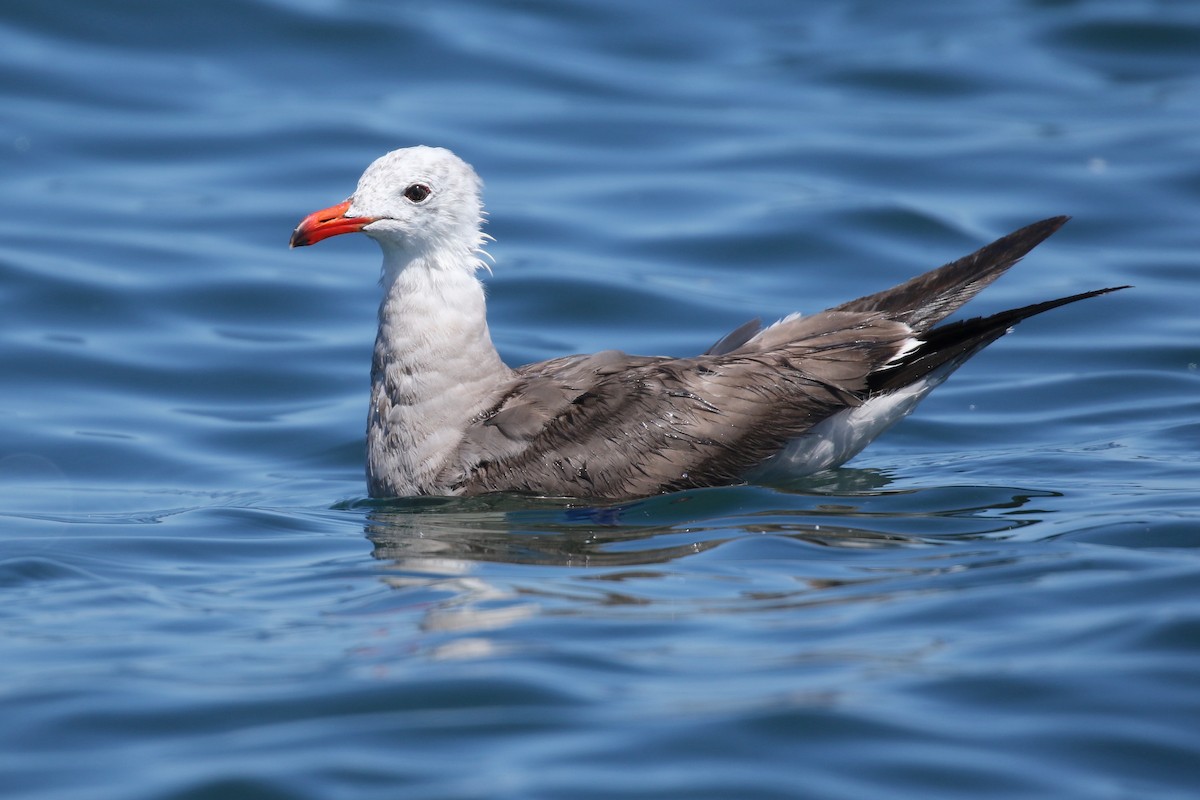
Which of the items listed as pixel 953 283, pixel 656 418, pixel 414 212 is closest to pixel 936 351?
pixel 953 283

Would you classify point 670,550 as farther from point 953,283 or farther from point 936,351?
point 953,283

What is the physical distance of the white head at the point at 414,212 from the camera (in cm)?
871

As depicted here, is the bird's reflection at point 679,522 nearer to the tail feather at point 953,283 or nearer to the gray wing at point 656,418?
the gray wing at point 656,418

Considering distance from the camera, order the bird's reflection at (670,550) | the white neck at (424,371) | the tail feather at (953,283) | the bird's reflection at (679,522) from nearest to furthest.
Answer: the bird's reflection at (670,550)
the bird's reflection at (679,522)
the white neck at (424,371)
the tail feather at (953,283)

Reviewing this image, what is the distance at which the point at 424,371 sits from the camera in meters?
8.80

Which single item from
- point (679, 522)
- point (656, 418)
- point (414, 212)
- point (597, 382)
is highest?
point (414, 212)

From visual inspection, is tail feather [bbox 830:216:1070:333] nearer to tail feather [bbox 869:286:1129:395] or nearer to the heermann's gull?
the heermann's gull

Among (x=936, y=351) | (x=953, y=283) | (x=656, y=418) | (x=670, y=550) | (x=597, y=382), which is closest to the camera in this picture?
(x=670, y=550)

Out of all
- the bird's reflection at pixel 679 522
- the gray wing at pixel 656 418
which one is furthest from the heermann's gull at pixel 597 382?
the bird's reflection at pixel 679 522

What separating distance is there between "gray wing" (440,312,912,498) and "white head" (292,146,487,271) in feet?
2.92

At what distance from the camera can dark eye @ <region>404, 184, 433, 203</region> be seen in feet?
29.0

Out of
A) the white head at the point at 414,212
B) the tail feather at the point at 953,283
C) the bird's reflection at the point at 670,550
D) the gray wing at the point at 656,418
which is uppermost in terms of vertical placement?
the white head at the point at 414,212

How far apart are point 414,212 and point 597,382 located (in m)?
1.33

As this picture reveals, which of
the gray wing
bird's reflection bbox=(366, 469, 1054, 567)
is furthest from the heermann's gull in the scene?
bird's reflection bbox=(366, 469, 1054, 567)
